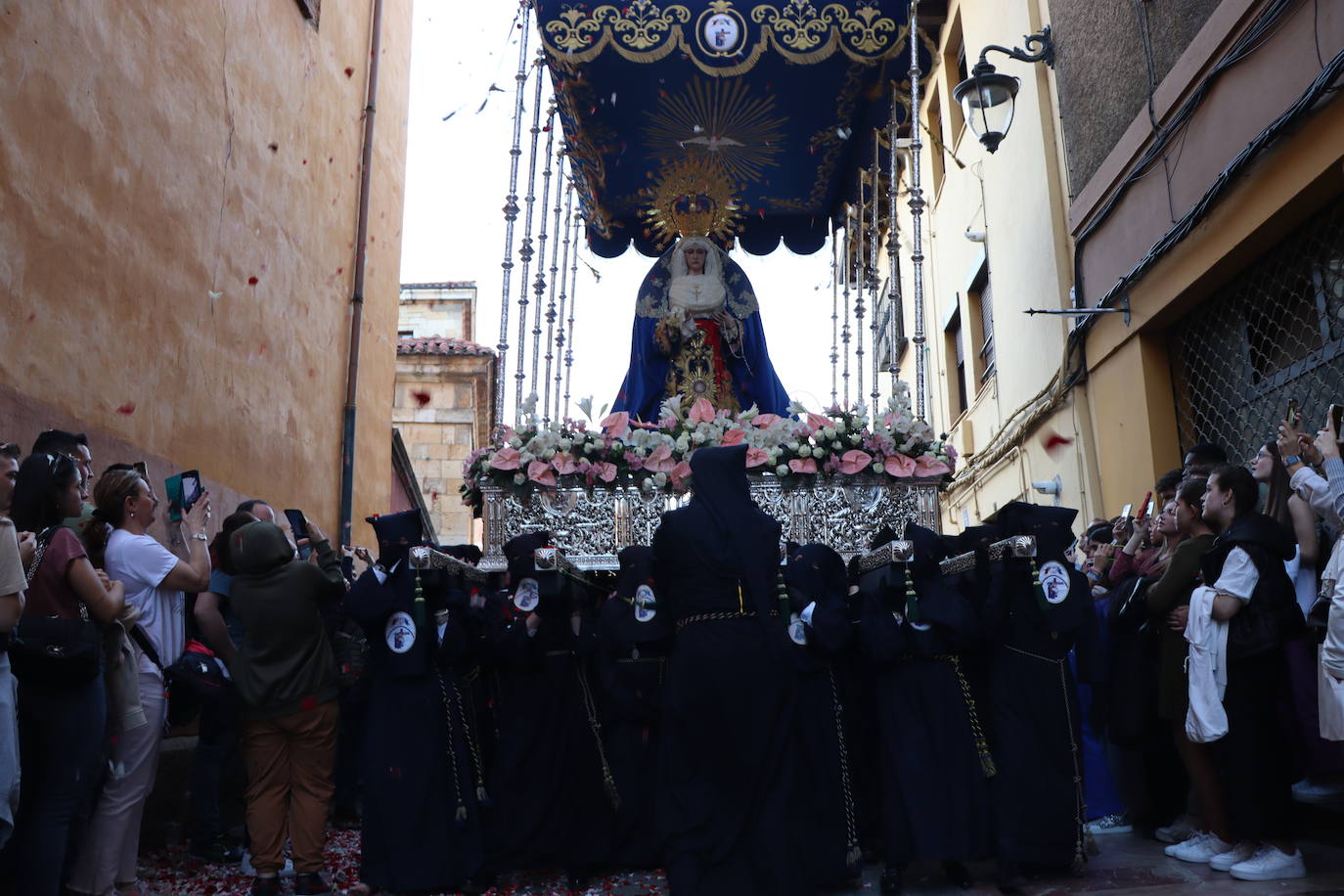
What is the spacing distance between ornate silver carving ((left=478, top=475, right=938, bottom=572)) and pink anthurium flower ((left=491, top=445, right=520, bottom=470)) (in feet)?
0.55

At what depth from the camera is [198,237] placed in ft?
24.1

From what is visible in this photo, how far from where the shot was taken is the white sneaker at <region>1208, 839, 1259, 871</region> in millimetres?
4453

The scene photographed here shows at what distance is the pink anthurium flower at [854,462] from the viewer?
648 cm

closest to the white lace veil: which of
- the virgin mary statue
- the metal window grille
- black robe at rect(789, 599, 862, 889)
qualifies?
the virgin mary statue

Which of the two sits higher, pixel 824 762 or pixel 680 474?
pixel 680 474

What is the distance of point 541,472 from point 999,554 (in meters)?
2.81

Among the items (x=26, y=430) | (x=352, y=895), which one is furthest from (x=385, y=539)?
(x=26, y=430)

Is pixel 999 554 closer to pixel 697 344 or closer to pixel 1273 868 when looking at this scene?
pixel 1273 868

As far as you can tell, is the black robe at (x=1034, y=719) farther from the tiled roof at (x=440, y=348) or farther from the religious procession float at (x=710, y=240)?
the tiled roof at (x=440, y=348)

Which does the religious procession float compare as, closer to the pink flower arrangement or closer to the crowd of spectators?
the pink flower arrangement

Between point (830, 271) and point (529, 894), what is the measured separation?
6660 millimetres

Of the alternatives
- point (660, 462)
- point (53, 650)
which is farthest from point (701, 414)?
point (53, 650)

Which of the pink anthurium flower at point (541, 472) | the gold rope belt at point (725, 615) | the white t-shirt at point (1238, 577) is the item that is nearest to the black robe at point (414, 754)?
the gold rope belt at point (725, 615)

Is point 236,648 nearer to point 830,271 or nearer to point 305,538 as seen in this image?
point 305,538
